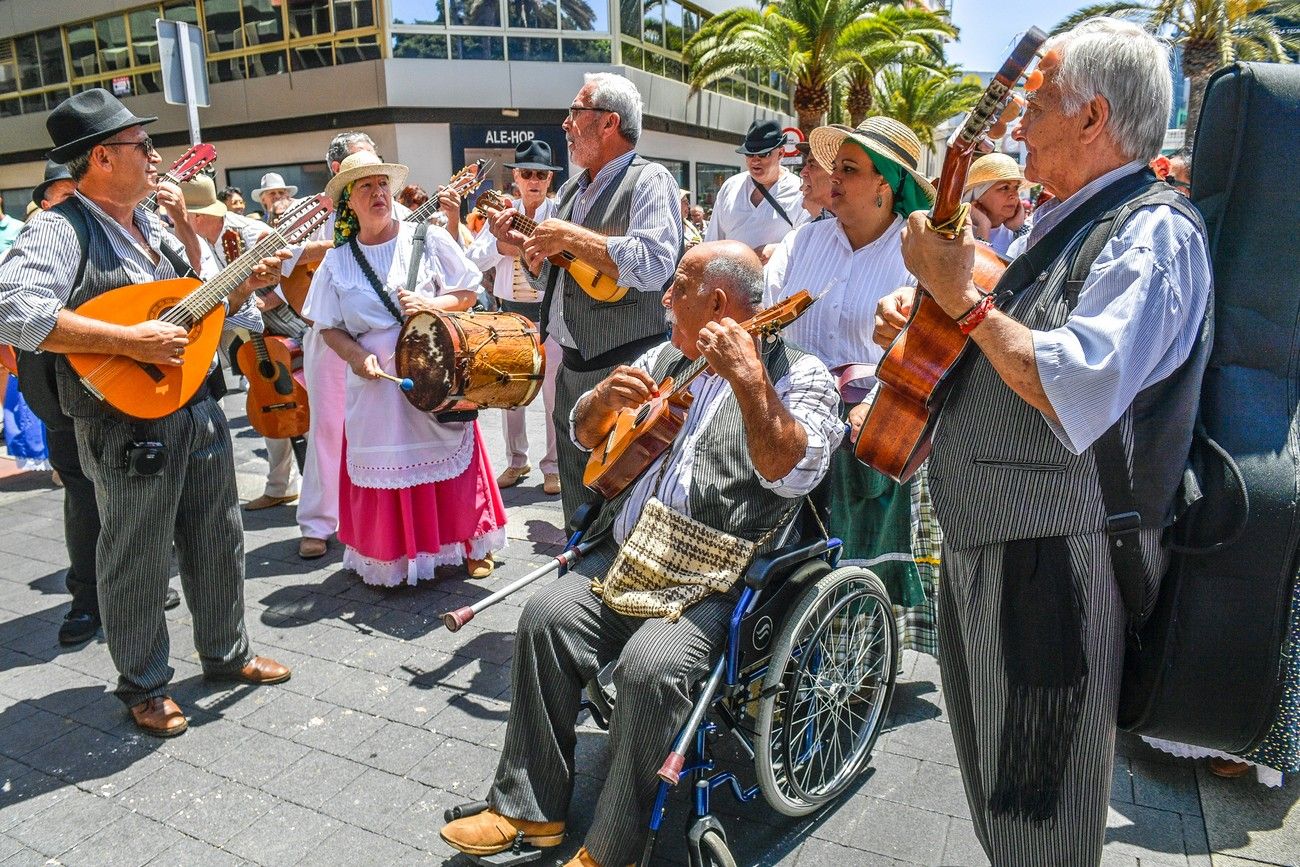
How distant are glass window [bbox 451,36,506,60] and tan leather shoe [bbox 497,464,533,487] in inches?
579

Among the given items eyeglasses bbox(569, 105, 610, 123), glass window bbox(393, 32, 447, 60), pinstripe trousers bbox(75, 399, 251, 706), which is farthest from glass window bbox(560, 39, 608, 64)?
pinstripe trousers bbox(75, 399, 251, 706)

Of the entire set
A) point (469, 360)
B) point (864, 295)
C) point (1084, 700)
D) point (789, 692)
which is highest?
point (864, 295)

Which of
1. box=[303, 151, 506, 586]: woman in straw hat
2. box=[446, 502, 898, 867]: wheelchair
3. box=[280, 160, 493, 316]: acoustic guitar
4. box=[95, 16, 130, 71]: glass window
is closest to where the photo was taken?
box=[446, 502, 898, 867]: wheelchair

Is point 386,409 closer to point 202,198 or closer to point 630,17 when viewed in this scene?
point 202,198

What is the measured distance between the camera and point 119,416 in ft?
10.7

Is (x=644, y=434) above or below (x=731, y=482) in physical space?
above

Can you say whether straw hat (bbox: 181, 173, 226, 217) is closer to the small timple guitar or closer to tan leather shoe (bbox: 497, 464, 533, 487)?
the small timple guitar

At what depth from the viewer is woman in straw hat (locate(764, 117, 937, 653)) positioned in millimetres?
3316

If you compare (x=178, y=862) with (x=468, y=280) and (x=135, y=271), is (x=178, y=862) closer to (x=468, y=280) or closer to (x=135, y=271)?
(x=135, y=271)

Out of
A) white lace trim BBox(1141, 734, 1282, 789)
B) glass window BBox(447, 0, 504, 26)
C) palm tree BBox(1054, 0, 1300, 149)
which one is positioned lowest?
white lace trim BBox(1141, 734, 1282, 789)

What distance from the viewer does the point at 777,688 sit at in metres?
2.50

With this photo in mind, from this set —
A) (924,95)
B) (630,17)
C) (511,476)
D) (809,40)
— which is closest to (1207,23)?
(809,40)

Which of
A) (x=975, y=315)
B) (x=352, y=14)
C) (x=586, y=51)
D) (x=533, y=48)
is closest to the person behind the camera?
(x=975, y=315)

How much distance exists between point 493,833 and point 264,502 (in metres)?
4.36
